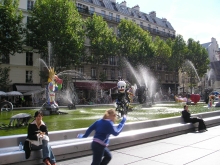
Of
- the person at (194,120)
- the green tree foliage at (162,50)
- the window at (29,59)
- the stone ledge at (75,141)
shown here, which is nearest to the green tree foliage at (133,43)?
the green tree foliage at (162,50)

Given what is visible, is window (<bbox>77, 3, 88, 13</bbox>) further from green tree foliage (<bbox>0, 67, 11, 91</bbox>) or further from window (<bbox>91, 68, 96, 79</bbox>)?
green tree foliage (<bbox>0, 67, 11, 91</bbox>)

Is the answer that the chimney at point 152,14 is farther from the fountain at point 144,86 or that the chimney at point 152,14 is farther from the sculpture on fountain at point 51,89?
the sculpture on fountain at point 51,89

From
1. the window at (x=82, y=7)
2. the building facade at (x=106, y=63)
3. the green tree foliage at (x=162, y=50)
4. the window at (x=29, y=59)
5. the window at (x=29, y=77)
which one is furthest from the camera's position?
the green tree foliage at (x=162, y=50)

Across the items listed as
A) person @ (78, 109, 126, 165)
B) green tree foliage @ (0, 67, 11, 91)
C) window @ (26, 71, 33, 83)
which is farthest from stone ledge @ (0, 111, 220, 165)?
window @ (26, 71, 33, 83)

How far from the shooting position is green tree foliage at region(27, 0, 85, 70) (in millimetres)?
27406

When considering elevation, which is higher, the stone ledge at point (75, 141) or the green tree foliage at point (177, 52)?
the green tree foliage at point (177, 52)

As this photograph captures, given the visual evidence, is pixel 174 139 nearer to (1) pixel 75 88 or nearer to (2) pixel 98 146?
(2) pixel 98 146

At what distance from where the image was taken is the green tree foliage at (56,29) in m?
27.4

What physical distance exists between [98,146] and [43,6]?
26781mm

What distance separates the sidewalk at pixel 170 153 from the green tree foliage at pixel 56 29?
22.5m

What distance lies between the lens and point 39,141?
475 centimetres

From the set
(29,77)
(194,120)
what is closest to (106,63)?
(29,77)

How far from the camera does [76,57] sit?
29.0 meters

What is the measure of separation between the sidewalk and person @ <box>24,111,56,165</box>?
57 centimetres
